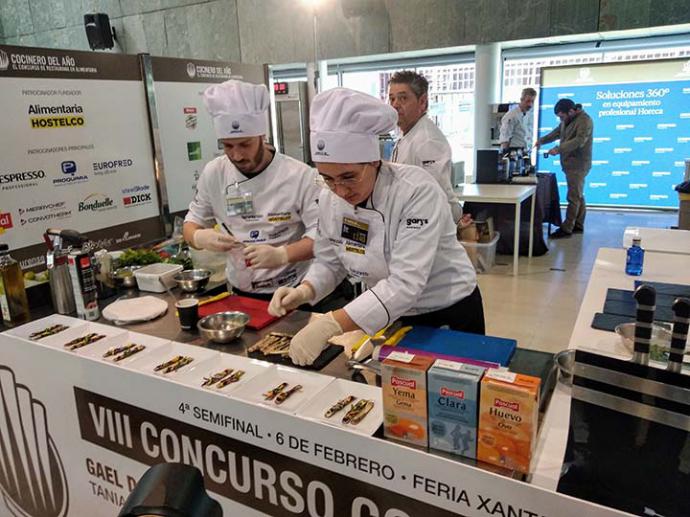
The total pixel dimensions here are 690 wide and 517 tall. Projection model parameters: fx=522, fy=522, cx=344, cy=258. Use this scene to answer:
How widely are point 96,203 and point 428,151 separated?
1.98 metres

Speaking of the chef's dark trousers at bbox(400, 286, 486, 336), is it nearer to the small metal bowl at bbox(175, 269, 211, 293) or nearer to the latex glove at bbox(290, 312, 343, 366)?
the latex glove at bbox(290, 312, 343, 366)

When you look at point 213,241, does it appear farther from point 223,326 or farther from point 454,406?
point 454,406

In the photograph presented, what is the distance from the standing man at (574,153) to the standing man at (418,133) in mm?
3240

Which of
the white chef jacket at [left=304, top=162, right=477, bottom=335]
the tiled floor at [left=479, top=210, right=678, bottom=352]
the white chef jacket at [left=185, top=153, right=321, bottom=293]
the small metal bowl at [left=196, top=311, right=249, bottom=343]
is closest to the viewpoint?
the white chef jacket at [left=304, top=162, right=477, bottom=335]

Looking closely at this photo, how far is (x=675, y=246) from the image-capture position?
8.60 ft

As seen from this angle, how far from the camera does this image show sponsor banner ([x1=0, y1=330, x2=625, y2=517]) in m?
0.99

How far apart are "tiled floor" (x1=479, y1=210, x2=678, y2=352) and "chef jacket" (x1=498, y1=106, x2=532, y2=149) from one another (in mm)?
1329

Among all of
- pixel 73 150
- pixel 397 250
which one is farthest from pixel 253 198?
pixel 73 150

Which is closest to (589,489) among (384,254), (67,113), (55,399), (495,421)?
(495,421)

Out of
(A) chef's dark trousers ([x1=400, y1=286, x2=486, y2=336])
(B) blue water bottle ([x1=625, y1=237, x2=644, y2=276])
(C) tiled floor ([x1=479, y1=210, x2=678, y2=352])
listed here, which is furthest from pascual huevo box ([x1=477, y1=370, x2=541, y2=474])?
(C) tiled floor ([x1=479, y1=210, x2=678, y2=352])

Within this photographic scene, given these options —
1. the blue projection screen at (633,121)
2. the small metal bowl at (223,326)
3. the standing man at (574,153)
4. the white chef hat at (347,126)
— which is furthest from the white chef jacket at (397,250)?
the blue projection screen at (633,121)

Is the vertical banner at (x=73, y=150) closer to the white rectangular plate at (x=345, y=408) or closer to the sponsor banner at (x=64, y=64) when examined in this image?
the sponsor banner at (x=64, y=64)

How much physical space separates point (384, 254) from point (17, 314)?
1.30 meters

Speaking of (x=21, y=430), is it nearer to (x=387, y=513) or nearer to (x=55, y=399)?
(x=55, y=399)
